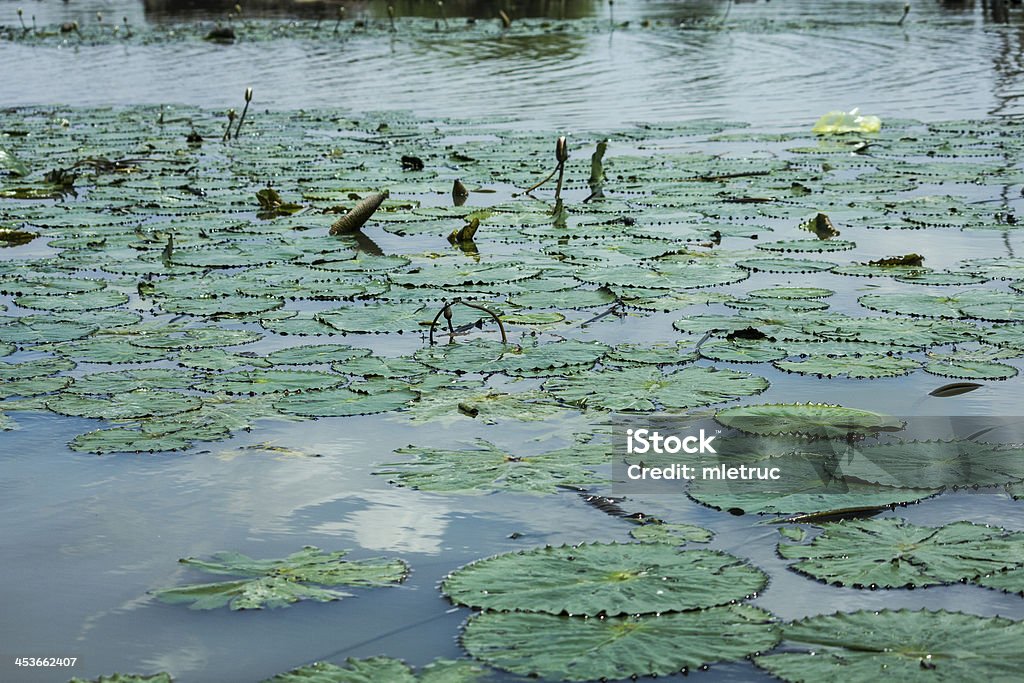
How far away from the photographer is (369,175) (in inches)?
308

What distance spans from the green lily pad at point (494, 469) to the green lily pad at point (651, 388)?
0.32 m

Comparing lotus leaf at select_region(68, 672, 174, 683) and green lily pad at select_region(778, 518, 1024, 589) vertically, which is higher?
green lily pad at select_region(778, 518, 1024, 589)

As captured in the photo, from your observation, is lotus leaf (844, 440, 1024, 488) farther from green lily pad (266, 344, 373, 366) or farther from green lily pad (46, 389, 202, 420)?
green lily pad (46, 389, 202, 420)

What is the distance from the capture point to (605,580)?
7.88ft

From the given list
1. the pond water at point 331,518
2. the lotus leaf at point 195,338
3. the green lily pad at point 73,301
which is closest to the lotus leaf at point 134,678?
the pond water at point 331,518

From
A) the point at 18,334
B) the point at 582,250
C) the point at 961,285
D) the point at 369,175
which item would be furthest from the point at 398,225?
the point at 961,285

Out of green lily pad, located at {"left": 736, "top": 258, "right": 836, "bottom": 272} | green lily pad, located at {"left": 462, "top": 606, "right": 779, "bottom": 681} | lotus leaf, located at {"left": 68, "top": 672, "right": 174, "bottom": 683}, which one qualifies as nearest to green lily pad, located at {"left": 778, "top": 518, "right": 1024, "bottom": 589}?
green lily pad, located at {"left": 462, "top": 606, "right": 779, "bottom": 681}

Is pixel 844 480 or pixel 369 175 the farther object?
pixel 369 175

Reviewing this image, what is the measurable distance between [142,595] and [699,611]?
107 cm

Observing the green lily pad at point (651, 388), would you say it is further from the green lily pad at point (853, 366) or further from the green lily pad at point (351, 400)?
the green lily pad at point (351, 400)

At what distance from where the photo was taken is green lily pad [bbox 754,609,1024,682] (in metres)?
2.03

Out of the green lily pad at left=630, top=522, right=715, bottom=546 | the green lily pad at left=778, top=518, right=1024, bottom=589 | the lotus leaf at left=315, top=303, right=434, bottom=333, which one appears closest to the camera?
the green lily pad at left=778, top=518, right=1024, bottom=589

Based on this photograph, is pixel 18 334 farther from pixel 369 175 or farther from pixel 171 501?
pixel 369 175

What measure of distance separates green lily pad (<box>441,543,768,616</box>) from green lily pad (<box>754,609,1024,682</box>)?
0.20 m
